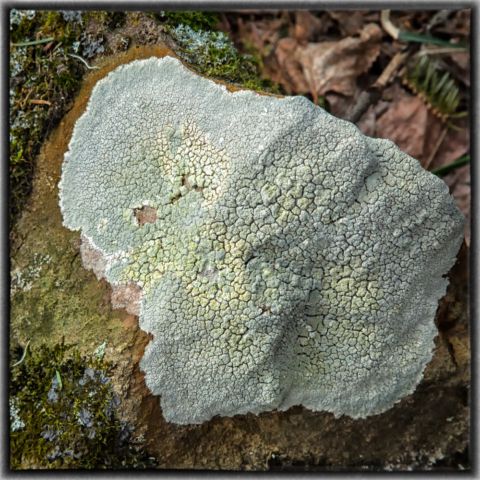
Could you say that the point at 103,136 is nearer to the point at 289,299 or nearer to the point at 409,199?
the point at 289,299

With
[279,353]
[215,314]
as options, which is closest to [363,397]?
[279,353]

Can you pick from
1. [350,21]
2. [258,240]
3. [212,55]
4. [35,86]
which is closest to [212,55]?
[212,55]

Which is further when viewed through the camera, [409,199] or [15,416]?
[15,416]

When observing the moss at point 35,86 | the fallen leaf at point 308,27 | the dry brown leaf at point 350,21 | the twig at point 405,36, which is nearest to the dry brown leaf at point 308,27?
the fallen leaf at point 308,27

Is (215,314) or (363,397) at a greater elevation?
(215,314)

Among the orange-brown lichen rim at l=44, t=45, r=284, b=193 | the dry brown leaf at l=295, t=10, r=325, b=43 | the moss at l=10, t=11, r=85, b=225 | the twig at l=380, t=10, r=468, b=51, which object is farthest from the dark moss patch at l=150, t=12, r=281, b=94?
the twig at l=380, t=10, r=468, b=51

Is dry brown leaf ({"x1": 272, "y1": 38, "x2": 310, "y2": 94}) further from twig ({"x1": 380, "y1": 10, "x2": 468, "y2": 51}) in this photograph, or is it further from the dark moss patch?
the dark moss patch
